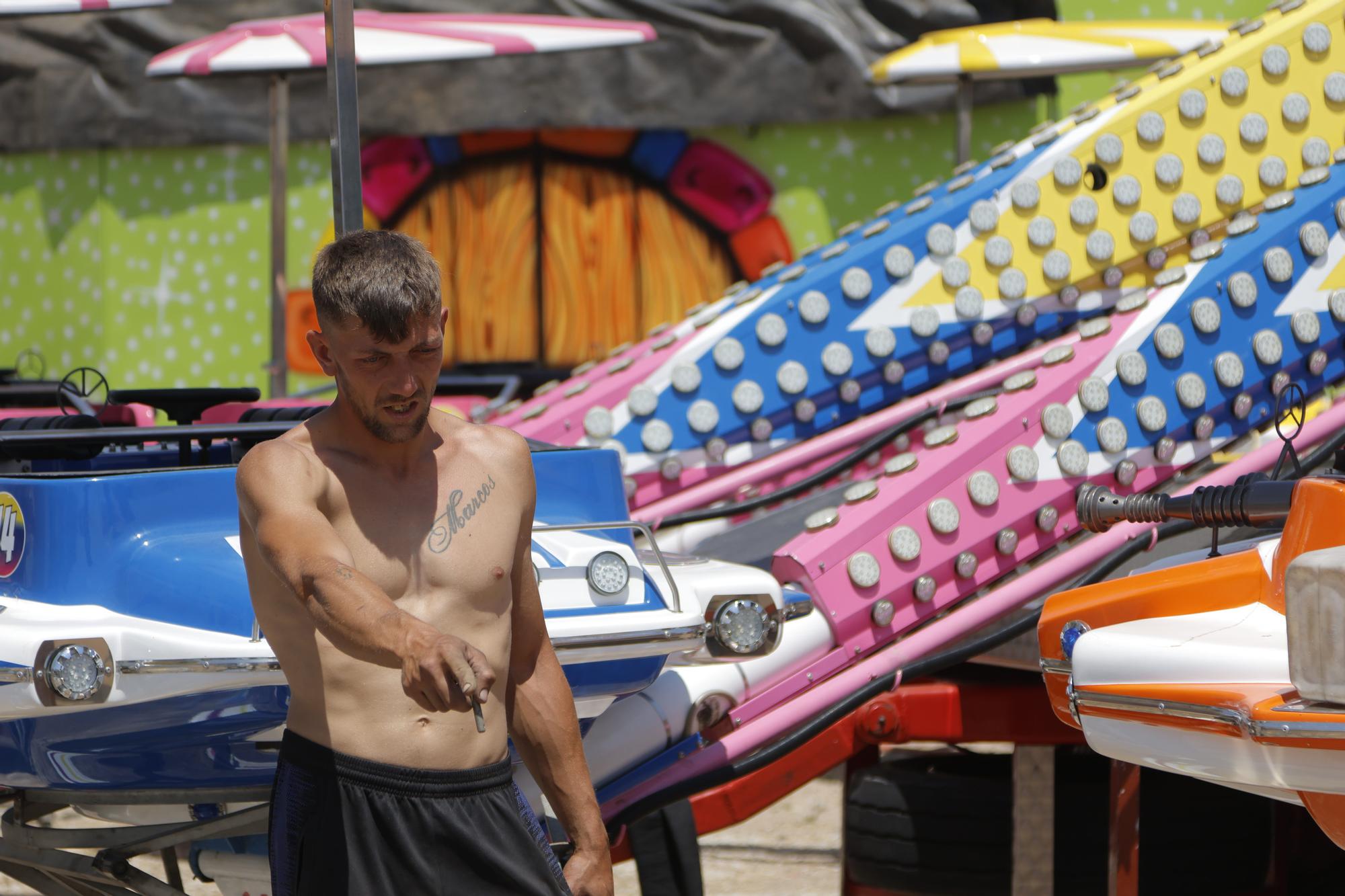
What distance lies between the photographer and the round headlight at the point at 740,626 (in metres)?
3.34

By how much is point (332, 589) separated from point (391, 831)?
1.18ft

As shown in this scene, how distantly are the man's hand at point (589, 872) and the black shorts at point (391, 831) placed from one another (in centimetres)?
12

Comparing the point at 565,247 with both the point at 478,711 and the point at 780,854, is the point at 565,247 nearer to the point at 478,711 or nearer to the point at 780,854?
the point at 780,854

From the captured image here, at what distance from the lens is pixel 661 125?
10.1 meters

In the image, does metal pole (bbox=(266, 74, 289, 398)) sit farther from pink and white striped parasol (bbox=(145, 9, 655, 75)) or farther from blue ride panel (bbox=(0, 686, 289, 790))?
blue ride panel (bbox=(0, 686, 289, 790))

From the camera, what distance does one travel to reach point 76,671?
264cm

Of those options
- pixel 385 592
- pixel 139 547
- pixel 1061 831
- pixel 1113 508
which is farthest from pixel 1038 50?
pixel 385 592

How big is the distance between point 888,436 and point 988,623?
0.87 metres

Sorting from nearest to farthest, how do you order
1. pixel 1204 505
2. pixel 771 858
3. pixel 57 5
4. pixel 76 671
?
pixel 76 671, pixel 1204 505, pixel 771 858, pixel 57 5

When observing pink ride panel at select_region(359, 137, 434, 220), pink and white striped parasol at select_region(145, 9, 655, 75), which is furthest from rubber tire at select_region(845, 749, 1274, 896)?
pink ride panel at select_region(359, 137, 434, 220)

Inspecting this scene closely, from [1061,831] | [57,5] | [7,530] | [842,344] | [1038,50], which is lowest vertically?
[1061,831]

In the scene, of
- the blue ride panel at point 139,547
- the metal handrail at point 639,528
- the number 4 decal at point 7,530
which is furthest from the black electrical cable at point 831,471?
the number 4 decal at point 7,530

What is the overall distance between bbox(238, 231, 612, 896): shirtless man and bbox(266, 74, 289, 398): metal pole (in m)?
5.17

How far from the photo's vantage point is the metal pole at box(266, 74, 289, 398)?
722 cm
